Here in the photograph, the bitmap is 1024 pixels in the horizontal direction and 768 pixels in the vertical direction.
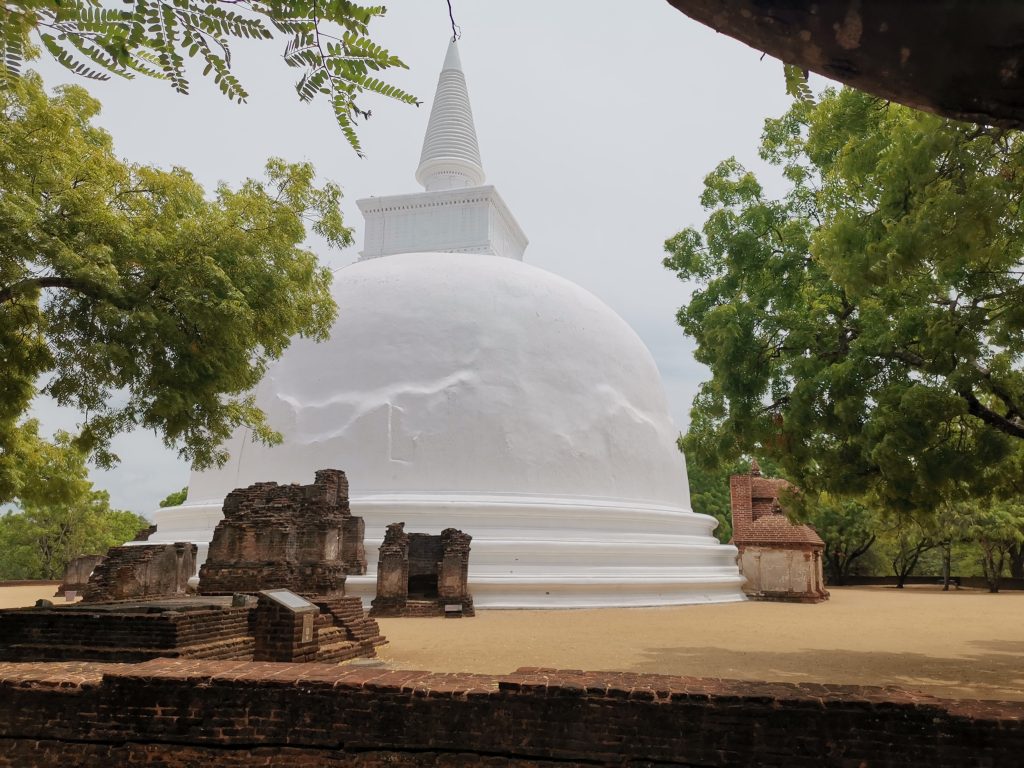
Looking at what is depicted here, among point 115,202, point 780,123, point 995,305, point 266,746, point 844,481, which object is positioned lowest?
point 266,746

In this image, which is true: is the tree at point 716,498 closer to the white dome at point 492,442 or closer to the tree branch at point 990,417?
the white dome at point 492,442

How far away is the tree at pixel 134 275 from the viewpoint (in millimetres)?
6980

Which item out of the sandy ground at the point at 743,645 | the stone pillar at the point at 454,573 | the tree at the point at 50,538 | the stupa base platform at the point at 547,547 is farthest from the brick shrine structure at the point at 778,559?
the tree at the point at 50,538

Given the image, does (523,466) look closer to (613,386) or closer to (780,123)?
(613,386)

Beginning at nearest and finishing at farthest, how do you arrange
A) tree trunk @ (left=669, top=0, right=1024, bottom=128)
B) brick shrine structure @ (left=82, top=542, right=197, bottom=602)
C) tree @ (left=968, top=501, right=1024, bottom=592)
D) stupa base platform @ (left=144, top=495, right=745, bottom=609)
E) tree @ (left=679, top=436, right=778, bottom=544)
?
1. tree trunk @ (left=669, top=0, right=1024, bottom=128)
2. brick shrine structure @ (left=82, top=542, right=197, bottom=602)
3. stupa base platform @ (left=144, top=495, right=745, bottom=609)
4. tree @ (left=968, top=501, right=1024, bottom=592)
5. tree @ (left=679, top=436, right=778, bottom=544)

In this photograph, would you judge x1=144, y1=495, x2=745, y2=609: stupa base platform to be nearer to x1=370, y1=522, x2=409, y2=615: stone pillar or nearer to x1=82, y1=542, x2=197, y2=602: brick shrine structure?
x1=370, y1=522, x2=409, y2=615: stone pillar

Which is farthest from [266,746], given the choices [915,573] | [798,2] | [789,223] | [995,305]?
[915,573]

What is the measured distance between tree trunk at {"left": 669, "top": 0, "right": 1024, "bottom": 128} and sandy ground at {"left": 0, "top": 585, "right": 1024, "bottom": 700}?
6.28 m

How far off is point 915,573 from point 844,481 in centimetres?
4006

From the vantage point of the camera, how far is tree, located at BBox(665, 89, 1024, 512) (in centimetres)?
581

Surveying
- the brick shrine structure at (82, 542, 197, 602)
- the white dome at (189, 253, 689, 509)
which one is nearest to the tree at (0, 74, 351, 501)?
the brick shrine structure at (82, 542, 197, 602)

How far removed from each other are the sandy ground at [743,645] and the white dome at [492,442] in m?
1.31

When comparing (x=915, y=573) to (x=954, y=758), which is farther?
(x=915, y=573)

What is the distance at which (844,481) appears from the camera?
8.28 meters
